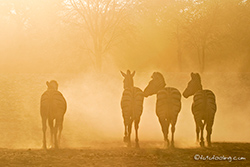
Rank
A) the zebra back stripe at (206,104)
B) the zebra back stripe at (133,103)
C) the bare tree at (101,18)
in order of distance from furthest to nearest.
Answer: the bare tree at (101,18), the zebra back stripe at (133,103), the zebra back stripe at (206,104)

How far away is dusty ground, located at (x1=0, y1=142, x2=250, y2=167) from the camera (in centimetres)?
1180

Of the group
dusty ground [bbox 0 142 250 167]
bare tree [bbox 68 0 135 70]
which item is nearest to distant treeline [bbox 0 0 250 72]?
bare tree [bbox 68 0 135 70]

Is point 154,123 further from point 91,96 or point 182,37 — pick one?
point 182,37

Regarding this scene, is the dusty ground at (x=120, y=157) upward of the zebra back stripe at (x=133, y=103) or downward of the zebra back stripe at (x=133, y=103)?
downward

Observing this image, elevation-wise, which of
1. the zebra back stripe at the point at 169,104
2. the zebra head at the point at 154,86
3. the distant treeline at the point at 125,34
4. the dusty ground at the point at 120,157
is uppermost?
the distant treeline at the point at 125,34

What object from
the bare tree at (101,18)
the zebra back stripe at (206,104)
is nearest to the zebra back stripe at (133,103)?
the zebra back stripe at (206,104)

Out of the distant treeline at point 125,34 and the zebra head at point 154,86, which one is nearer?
the zebra head at point 154,86

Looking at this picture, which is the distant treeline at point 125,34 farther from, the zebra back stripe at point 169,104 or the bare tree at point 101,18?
the zebra back stripe at point 169,104

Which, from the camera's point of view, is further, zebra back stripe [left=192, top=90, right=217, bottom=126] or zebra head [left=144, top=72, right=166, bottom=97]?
zebra head [left=144, top=72, right=166, bottom=97]

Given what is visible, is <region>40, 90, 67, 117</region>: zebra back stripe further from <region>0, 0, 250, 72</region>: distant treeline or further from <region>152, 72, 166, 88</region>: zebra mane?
<region>0, 0, 250, 72</region>: distant treeline

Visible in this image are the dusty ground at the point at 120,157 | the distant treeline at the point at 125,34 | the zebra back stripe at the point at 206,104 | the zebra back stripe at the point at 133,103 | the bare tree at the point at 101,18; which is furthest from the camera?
the distant treeline at the point at 125,34

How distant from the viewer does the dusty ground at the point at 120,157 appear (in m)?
11.8

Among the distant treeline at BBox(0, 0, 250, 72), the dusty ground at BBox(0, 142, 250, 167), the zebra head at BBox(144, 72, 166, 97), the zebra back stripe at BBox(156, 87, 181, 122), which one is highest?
the distant treeline at BBox(0, 0, 250, 72)

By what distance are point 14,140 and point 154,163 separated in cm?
986
